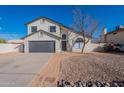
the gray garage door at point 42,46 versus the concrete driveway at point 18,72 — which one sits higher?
the gray garage door at point 42,46

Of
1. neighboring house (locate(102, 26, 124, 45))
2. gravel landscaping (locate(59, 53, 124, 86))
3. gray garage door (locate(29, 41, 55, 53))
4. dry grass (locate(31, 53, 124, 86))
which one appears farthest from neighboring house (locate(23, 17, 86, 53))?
gravel landscaping (locate(59, 53, 124, 86))

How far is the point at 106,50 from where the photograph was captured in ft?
91.7

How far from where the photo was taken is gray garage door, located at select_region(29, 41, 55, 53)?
26.9m

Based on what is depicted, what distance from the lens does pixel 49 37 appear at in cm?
2708

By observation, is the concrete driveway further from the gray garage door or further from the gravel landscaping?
the gray garage door

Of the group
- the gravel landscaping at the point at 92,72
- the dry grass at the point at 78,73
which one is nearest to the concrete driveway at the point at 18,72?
the dry grass at the point at 78,73

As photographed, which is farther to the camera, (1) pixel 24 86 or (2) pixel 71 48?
(2) pixel 71 48

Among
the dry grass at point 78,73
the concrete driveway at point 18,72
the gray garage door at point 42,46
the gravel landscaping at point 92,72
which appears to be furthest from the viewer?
the gray garage door at point 42,46

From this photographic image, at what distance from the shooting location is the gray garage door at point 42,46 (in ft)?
88.4

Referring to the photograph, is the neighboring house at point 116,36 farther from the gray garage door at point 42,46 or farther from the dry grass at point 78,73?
the dry grass at point 78,73

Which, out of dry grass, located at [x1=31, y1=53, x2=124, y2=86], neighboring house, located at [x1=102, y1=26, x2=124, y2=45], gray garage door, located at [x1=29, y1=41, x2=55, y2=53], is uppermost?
neighboring house, located at [x1=102, y1=26, x2=124, y2=45]
